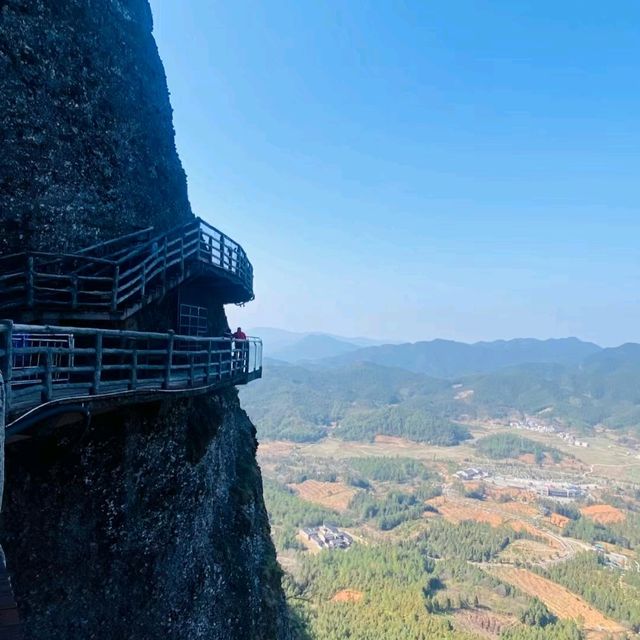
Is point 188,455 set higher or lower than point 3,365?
lower

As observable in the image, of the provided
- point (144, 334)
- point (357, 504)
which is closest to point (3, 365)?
point (144, 334)

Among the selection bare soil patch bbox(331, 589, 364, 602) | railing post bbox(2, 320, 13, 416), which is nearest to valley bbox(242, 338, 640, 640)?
bare soil patch bbox(331, 589, 364, 602)

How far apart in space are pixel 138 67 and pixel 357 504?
166087 millimetres

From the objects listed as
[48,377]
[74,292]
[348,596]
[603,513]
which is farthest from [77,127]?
[603,513]

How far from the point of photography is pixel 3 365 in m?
7.04

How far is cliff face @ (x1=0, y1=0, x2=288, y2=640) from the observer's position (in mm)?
10266

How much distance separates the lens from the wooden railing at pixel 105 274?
11.9m

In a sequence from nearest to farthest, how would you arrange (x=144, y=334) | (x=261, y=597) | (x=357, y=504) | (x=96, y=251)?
(x=144, y=334) → (x=96, y=251) → (x=261, y=597) → (x=357, y=504)

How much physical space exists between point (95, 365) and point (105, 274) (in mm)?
5478

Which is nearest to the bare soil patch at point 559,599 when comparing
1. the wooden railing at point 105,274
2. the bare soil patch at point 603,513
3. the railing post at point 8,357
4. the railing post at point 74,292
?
the bare soil patch at point 603,513

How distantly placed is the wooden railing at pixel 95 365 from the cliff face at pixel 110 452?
0.90m

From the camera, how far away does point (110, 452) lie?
11.7 m

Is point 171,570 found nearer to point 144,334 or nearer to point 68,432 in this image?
Answer: point 68,432

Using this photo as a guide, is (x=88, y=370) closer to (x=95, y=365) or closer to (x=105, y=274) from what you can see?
(x=95, y=365)
